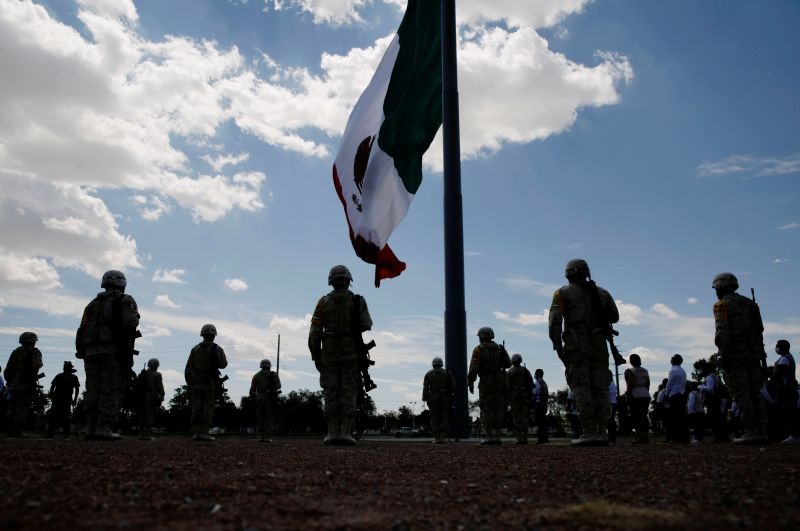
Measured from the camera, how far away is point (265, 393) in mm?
17125

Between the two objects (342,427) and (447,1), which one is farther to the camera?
(447,1)

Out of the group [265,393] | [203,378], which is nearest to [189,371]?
[203,378]

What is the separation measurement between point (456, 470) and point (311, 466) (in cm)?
127

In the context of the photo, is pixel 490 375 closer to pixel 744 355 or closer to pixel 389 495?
pixel 744 355

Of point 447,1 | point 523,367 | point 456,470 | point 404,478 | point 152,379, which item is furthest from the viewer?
point 447,1

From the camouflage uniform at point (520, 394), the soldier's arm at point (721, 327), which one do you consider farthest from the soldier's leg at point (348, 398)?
the camouflage uniform at point (520, 394)

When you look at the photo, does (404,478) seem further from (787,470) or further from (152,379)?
(152,379)

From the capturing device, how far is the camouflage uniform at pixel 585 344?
9.23 meters

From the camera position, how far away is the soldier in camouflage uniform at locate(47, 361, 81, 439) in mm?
15500

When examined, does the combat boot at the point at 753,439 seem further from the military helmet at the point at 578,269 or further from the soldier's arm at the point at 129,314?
the soldier's arm at the point at 129,314

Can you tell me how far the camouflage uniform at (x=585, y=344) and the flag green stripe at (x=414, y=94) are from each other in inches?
310

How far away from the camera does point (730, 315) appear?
9938 millimetres

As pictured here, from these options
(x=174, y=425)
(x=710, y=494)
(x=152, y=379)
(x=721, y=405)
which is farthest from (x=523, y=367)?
(x=174, y=425)

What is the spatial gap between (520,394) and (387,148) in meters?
7.09
